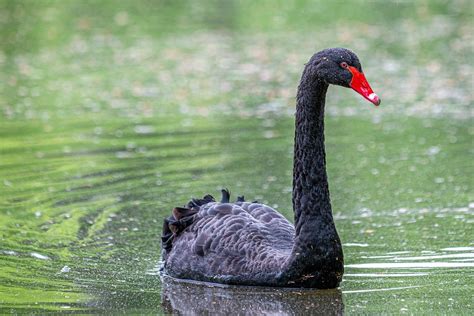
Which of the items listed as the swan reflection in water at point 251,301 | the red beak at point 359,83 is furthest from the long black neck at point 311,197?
the red beak at point 359,83

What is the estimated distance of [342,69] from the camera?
6355 millimetres

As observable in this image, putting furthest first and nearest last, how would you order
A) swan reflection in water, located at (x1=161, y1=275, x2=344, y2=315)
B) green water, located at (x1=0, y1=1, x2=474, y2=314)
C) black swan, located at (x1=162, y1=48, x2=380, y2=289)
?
green water, located at (x1=0, y1=1, x2=474, y2=314), black swan, located at (x1=162, y1=48, x2=380, y2=289), swan reflection in water, located at (x1=161, y1=275, x2=344, y2=315)

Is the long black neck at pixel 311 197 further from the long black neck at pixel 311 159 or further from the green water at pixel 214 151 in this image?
the green water at pixel 214 151

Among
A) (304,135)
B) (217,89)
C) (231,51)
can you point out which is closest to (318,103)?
(304,135)

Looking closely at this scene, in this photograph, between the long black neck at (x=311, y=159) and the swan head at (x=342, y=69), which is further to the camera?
the long black neck at (x=311, y=159)

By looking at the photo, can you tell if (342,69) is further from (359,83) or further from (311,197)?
(311,197)

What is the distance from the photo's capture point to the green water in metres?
6.75

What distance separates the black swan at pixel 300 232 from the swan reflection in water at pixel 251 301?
6 cm

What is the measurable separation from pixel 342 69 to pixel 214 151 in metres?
4.84

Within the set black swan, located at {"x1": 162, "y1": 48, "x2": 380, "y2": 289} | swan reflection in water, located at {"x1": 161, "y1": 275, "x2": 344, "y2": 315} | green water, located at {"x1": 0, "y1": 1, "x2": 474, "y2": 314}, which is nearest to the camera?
swan reflection in water, located at {"x1": 161, "y1": 275, "x2": 344, "y2": 315}

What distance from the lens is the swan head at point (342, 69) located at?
20.7ft

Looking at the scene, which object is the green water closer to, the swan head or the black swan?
the black swan

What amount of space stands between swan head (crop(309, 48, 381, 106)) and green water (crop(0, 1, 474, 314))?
1255 millimetres

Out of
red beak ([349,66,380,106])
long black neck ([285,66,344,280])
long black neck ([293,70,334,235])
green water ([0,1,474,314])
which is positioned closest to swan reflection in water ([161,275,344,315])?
green water ([0,1,474,314])
